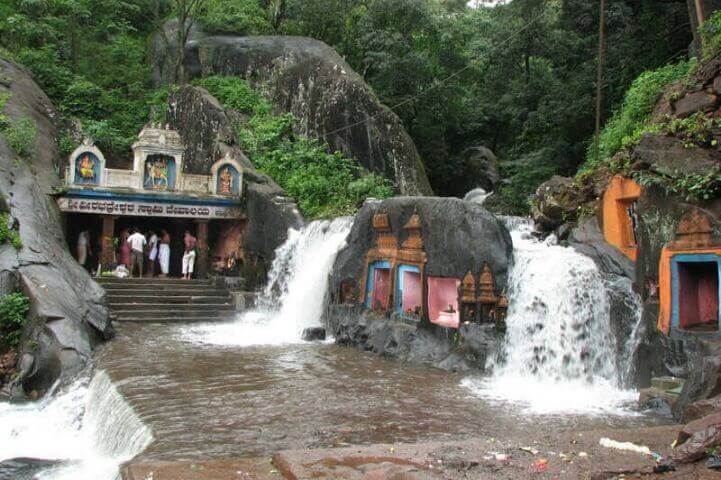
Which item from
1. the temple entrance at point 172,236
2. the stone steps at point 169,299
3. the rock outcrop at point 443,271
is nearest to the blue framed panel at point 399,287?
the rock outcrop at point 443,271

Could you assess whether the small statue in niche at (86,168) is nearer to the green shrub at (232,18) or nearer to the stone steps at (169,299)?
the stone steps at (169,299)

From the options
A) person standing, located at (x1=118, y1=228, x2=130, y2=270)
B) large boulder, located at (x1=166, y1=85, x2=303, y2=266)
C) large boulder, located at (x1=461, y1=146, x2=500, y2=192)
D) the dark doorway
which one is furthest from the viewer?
large boulder, located at (x1=461, y1=146, x2=500, y2=192)

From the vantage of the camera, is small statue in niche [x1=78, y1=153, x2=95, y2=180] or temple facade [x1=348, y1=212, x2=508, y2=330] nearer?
temple facade [x1=348, y1=212, x2=508, y2=330]

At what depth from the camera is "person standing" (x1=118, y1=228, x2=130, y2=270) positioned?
768 inches

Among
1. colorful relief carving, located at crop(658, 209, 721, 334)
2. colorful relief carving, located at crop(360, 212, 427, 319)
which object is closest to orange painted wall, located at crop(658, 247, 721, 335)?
colorful relief carving, located at crop(658, 209, 721, 334)

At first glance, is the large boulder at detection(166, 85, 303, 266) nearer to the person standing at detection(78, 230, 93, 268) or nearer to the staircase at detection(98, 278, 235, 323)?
the staircase at detection(98, 278, 235, 323)

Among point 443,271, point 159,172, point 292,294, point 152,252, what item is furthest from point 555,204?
point 159,172

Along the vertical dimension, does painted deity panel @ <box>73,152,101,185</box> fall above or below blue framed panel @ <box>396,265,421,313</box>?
above

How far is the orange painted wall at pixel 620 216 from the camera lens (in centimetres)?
1058

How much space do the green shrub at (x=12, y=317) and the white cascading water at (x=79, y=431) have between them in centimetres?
162

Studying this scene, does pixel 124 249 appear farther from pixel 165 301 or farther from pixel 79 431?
pixel 79 431

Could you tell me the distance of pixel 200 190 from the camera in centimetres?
2023

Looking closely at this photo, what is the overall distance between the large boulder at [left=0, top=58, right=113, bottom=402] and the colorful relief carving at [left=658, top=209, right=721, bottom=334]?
30.7 feet

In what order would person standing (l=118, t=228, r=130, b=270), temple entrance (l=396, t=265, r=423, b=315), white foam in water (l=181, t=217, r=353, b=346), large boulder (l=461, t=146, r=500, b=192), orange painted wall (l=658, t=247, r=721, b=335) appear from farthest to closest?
large boulder (l=461, t=146, r=500, b=192) < person standing (l=118, t=228, r=130, b=270) < white foam in water (l=181, t=217, r=353, b=346) < temple entrance (l=396, t=265, r=423, b=315) < orange painted wall (l=658, t=247, r=721, b=335)
